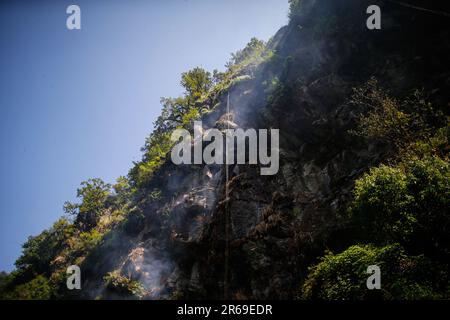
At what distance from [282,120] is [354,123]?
14.9 ft

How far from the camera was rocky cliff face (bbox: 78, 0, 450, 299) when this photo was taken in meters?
15.7

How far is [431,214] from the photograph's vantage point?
9.02 m

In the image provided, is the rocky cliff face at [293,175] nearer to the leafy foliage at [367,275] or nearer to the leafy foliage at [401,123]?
the leafy foliage at [401,123]

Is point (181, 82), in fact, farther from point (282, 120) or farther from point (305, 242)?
point (305, 242)

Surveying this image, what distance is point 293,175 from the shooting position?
59.2 ft

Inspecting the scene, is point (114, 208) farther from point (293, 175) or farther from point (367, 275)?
point (367, 275)

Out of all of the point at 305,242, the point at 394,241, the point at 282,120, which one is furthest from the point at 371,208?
the point at 282,120

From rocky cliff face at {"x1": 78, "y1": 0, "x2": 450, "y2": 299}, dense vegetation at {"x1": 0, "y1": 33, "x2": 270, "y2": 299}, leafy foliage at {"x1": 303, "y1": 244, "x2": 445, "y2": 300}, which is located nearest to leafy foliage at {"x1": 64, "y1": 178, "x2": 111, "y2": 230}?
dense vegetation at {"x1": 0, "y1": 33, "x2": 270, "y2": 299}

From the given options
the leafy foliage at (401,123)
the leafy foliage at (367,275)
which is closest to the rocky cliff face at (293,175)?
the leafy foliage at (401,123)

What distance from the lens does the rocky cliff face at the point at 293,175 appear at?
15.7 meters

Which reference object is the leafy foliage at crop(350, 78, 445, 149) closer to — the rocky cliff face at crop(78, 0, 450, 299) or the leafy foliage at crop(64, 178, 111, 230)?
the rocky cliff face at crop(78, 0, 450, 299)
